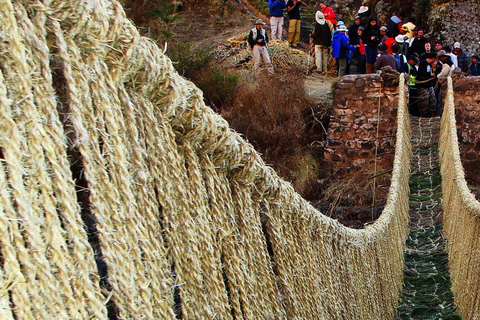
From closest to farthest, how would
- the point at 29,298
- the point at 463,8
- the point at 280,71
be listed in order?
1. the point at 29,298
2. the point at 280,71
3. the point at 463,8

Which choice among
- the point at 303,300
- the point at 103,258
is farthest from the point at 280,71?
the point at 103,258

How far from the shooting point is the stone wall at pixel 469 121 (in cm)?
1002

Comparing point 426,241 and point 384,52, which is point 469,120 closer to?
point 384,52

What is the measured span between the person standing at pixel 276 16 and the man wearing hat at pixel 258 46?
4.72 feet

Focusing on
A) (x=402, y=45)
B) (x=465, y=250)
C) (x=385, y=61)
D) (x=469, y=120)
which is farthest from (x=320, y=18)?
(x=465, y=250)

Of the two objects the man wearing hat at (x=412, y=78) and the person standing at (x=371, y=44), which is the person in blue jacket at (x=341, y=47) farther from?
the man wearing hat at (x=412, y=78)

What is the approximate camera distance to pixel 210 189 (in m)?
1.57

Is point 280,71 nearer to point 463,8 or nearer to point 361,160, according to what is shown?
point 361,160

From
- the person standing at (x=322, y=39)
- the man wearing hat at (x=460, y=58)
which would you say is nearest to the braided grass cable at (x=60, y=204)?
the man wearing hat at (x=460, y=58)

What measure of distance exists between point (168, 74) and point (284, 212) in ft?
2.76

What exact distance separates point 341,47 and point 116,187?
11942mm

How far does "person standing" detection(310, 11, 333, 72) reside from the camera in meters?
13.1

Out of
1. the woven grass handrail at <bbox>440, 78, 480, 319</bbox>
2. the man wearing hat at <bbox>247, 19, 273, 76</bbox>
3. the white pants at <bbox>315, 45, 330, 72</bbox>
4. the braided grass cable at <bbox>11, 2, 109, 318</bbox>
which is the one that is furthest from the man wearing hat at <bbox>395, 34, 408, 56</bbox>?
the braided grass cable at <bbox>11, 2, 109, 318</bbox>

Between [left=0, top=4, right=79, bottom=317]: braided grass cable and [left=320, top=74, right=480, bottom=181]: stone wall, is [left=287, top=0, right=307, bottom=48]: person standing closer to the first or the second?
[left=320, top=74, right=480, bottom=181]: stone wall
